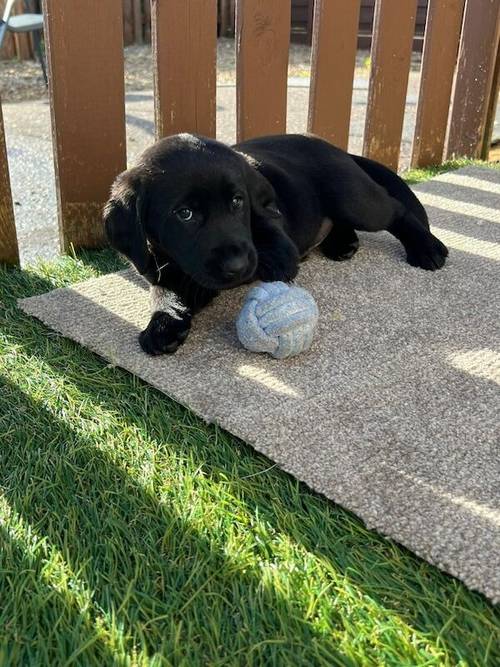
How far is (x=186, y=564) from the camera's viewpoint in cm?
142

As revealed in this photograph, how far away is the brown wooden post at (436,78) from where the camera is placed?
13.9 ft

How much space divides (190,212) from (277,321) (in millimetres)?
401

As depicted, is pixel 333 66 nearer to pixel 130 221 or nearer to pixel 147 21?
pixel 130 221

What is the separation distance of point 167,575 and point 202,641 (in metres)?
0.17

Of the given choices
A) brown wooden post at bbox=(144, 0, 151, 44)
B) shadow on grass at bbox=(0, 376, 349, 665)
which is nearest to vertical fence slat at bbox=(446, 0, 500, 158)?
shadow on grass at bbox=(0, 376, 349, 665)

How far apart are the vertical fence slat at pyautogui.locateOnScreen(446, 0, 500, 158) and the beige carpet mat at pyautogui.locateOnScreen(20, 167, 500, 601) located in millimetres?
1979

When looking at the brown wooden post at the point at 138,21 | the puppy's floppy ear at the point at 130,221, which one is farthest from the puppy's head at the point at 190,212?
the brown wooden post at the point at 138,21

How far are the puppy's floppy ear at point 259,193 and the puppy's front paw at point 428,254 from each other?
753 mm

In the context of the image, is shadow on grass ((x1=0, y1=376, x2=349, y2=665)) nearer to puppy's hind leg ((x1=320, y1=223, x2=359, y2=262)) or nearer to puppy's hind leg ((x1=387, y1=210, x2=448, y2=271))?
puppy's hind leg ((x1=320, y1=223, x2=359, y2=262))

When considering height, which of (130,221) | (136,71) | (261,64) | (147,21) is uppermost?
(261,64)

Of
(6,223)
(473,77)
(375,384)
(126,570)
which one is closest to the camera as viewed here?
(126,570)

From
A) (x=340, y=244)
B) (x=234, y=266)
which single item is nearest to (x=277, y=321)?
(x=234, y=266)

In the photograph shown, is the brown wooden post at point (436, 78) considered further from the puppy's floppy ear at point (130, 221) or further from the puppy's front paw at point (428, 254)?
the puppy's floppy ear at point (130, 221)

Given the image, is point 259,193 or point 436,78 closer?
point 259,193
